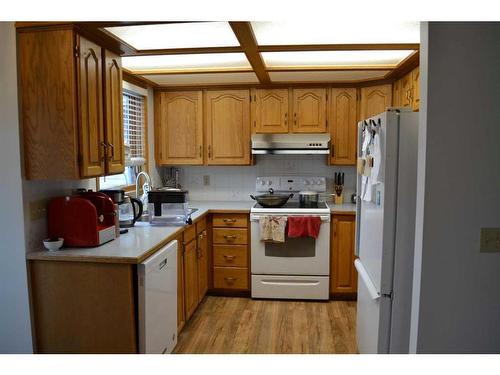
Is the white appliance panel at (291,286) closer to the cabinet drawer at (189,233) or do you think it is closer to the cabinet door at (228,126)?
the cabinet drawer at (189,233)

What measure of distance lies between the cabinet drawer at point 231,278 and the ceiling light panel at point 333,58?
1.95 m

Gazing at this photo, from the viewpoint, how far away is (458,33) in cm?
151

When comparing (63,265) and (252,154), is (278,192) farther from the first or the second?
(63,265)

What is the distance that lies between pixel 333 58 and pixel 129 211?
201 cm

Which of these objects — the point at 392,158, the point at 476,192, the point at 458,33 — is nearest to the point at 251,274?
the point at 392,158

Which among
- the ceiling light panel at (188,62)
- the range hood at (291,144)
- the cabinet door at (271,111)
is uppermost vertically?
the ceiling light panel at (188,62)

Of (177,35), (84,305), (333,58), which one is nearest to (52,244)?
(84,305)

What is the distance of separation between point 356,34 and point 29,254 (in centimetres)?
229

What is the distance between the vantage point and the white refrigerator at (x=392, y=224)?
72.8 inches

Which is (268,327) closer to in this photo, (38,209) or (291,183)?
(291,183)

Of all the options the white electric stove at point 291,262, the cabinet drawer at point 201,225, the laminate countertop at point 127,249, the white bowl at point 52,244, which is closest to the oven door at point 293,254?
the white electric stove at point 291,262

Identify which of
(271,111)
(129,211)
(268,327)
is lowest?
(268,327)

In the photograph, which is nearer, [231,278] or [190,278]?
[190,278]

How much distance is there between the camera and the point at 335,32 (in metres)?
2.29
